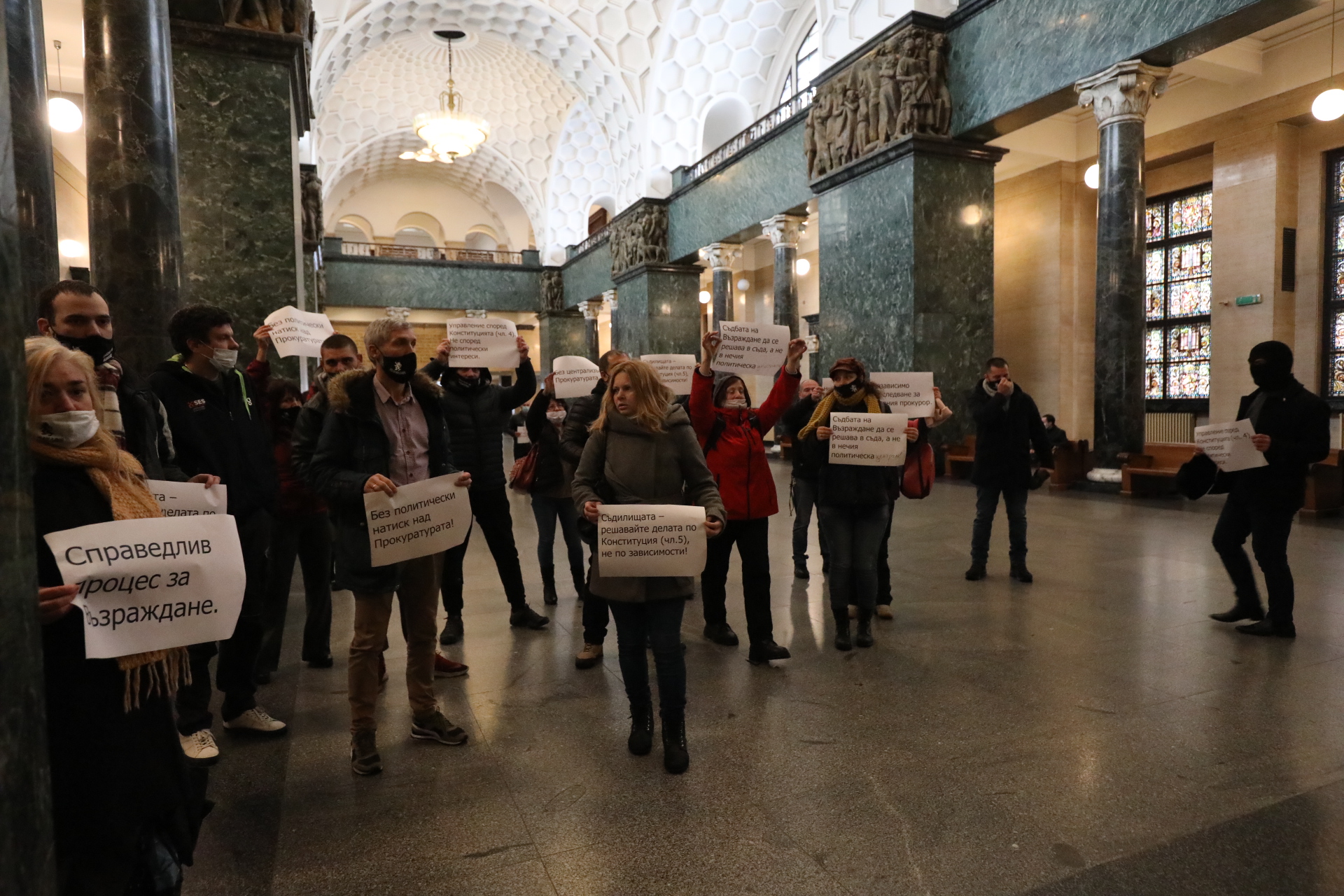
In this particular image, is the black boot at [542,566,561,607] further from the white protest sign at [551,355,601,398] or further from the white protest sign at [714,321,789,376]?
the white protest sign at [714,321,789,376]

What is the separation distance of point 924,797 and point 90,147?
222 inches

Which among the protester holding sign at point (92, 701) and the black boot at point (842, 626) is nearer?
the protester holding sign at point (92, 701)

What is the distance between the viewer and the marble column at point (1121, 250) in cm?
951

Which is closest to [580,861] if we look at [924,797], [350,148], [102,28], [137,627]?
[924,797]

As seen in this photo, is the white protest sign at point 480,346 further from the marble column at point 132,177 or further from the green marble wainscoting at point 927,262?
the green marble wainscoting at point 927,262

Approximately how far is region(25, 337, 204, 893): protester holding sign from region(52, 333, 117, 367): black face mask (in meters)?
0.86

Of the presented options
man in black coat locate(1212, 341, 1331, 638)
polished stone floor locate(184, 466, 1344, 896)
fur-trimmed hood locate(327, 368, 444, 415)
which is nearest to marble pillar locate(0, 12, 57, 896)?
polished stone floor locate(184, 466, 1344, 896)

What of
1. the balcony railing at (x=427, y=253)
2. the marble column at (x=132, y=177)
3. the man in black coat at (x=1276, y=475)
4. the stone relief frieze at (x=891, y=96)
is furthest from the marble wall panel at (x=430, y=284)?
the man in black coat at (x=1276, y=475)

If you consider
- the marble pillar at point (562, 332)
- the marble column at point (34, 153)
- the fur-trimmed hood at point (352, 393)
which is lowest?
the fur-trimmed hood at point (352, 393)

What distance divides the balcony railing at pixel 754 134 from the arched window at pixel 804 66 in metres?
1.73

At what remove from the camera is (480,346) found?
14.5ft

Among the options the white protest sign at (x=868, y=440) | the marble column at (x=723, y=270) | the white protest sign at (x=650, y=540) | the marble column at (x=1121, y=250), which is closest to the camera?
the white protest sign at (x=650, y=540)

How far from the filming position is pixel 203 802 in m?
1.89

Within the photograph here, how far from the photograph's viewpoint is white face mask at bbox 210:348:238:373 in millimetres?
3236
